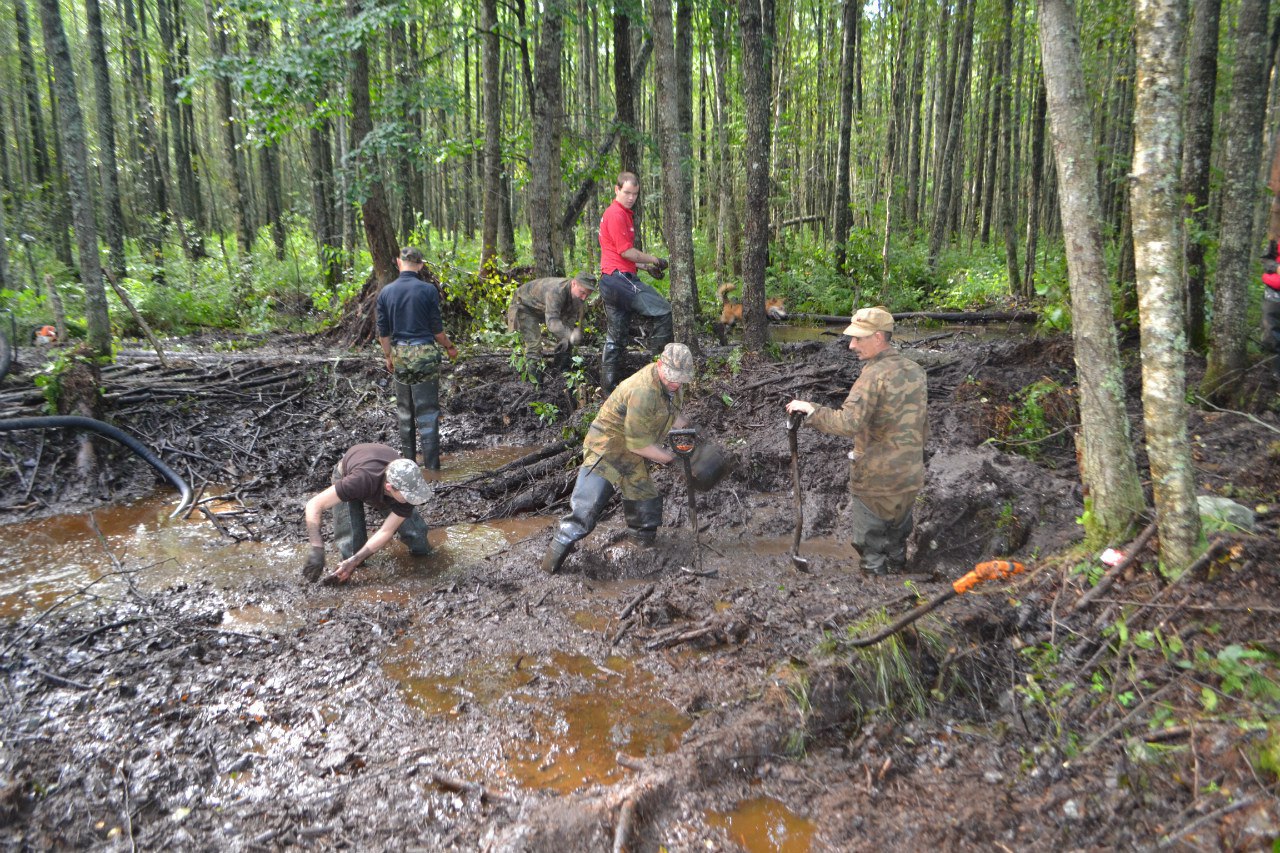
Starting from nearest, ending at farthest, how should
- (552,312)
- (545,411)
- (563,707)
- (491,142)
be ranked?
(563,707) < (545,411) < (552,312) < (491,142)

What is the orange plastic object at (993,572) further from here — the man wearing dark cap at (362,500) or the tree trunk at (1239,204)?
the tree trunk at (1239,204)

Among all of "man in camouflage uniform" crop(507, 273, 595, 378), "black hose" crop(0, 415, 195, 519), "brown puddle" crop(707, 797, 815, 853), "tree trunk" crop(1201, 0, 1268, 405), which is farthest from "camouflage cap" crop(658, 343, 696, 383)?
"tree trunk" crop(1201, 0, 1268, 405)

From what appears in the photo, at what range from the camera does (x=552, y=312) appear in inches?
356

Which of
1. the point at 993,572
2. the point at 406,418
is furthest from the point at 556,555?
the point at 406,418

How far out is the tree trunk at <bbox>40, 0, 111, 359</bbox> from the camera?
7.20m

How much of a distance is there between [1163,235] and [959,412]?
4.39 metres

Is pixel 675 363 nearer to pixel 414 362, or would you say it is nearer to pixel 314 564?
pixel 314 564

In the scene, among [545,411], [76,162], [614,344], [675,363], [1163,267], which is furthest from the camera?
[545,411]

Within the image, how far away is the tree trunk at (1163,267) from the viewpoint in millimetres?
3293

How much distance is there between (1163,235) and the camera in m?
3.31

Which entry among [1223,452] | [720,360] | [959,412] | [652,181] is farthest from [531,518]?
[652,181]

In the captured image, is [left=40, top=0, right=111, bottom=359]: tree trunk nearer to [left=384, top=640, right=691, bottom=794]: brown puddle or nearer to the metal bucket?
→ [left=384, top=640, right=691, bottom=794]: brown puddle

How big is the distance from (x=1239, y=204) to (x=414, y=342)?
791cm

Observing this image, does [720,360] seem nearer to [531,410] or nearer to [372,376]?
[531,410]
